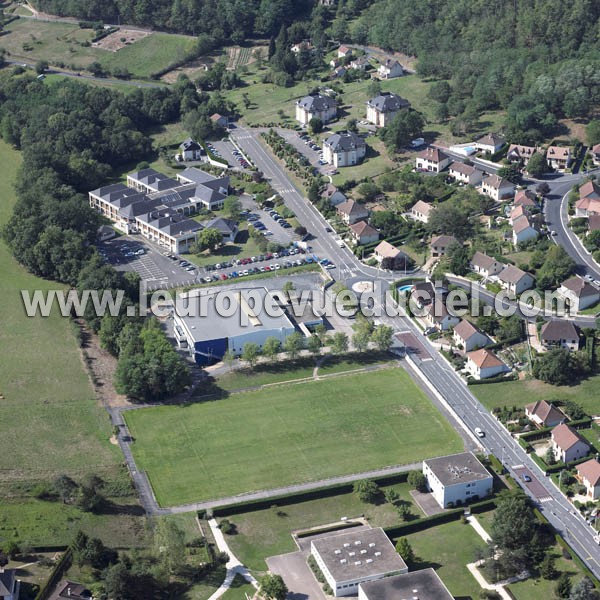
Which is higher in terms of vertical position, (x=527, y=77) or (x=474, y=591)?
(x=527, y=77)

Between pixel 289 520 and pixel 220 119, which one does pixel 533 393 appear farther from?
pixel 220 119

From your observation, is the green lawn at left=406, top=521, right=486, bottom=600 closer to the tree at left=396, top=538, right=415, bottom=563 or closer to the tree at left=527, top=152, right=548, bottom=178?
the tree at left=396, top=538, right=415, bottom=563

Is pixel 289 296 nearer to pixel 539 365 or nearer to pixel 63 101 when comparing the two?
pixel 539 365

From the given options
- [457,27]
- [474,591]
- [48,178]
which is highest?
[457,27]

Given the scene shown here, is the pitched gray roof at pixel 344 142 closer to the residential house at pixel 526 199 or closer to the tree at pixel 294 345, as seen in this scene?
the residential house at pixel 526 199

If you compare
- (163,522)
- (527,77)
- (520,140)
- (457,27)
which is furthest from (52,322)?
(457,27)

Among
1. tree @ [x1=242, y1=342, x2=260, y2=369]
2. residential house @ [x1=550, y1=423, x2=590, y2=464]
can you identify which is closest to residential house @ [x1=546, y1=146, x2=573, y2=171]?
tree @ [x1=242, y1=342, x2=260, y2=369]

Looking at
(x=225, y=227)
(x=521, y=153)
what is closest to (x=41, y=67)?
(x=225, y=227)
